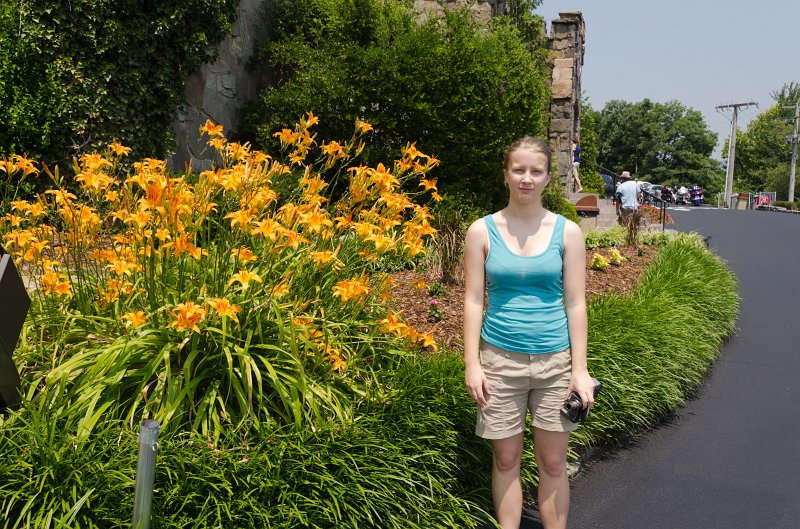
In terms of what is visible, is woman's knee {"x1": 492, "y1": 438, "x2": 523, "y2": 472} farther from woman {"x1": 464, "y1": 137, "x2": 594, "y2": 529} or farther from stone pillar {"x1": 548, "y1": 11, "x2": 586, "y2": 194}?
stone pillar {"x1": 548, "y1": 11, "x2": 586, "y2": 194}

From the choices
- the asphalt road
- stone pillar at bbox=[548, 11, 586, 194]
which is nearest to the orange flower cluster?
the asphalt road

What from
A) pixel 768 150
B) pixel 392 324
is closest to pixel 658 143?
pixel 768 150

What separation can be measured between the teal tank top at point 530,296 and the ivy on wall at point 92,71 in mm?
5497

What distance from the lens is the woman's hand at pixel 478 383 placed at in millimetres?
2986


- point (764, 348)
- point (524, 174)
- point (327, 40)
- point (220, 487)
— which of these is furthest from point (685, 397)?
point (327, 40)

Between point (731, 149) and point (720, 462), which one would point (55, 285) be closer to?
point (720, 462)

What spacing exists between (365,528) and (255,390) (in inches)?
35.4

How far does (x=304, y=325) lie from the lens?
11.5 ft

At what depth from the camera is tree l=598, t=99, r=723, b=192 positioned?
238ft

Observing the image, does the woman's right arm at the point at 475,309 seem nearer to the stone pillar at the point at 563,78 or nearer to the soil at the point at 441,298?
the soil at the point at 441,298

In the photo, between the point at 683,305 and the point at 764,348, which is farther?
the point at 764,348

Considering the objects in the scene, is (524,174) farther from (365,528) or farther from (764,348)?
(764,348)

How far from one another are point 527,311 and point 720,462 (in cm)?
233

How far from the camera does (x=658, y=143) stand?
242 ft
